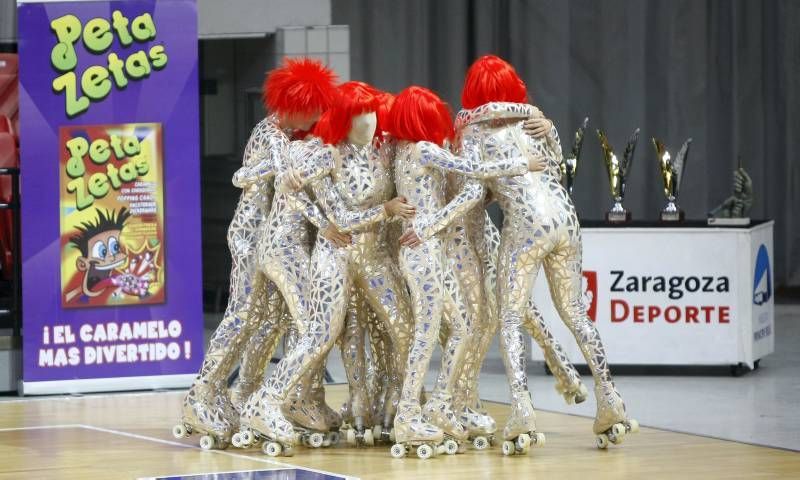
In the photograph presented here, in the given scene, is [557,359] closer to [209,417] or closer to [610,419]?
[610,419]

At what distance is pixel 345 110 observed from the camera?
19.8 ft

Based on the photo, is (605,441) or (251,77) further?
(251,77)

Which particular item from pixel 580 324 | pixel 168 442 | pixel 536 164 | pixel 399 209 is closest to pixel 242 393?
pixel 168 442

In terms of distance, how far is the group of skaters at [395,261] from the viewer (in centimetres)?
601

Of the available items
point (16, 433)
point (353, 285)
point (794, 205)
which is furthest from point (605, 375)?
point (794, 205)

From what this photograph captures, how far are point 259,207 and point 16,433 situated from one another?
1518 mm

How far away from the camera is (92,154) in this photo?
7902 mm

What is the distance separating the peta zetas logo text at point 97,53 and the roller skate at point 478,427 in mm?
2806

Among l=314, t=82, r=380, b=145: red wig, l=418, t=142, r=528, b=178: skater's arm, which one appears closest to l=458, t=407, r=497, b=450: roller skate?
l=418, t=142, r=528, b=178: skater's arm

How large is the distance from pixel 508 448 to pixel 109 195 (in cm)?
289

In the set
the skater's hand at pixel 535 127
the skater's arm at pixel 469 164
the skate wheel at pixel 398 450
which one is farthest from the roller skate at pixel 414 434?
the skater's hand at pixel 535 127

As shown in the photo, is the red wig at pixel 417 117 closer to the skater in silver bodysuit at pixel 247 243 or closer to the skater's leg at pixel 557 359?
the skater in silver bodysuit at pixel 247 243

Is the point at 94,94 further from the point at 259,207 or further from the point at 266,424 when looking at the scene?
the point at 266,424

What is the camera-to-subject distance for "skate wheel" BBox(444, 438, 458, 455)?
606cm
